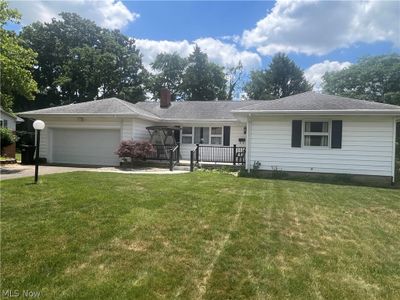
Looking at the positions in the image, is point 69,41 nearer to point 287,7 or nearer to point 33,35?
point 33,35

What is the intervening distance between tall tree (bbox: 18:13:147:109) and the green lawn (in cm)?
3136

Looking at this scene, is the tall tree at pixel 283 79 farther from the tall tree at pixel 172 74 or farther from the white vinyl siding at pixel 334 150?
the white vinyl siding at pixel 334 150

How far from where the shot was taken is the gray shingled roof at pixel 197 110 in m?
18.7

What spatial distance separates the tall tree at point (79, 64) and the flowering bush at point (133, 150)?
22942 mm

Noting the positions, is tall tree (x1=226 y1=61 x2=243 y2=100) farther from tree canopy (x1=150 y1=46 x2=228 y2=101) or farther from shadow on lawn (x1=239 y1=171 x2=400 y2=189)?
shadow on lawn (x1=239 y1=171 x2=400 y2=189)

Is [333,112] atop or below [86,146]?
atop

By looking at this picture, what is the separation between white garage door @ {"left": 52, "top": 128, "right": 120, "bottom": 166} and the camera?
54.4 feet

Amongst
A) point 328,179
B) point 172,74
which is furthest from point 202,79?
point 328,179

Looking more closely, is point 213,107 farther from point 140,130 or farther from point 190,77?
point 190,77

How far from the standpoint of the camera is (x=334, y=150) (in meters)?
12.4

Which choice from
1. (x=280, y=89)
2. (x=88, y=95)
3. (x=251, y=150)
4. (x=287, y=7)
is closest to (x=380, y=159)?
(x=251, y=150)

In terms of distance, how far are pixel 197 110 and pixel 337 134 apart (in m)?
9.84

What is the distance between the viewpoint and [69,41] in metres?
38.3

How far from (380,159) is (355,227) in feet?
25.4
